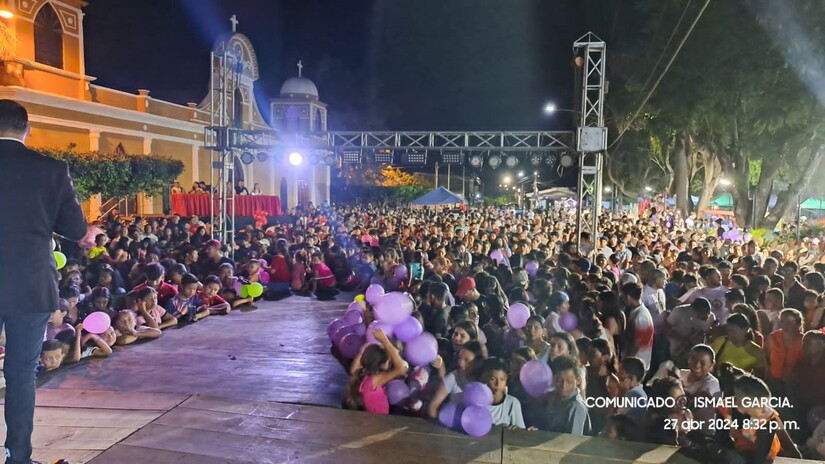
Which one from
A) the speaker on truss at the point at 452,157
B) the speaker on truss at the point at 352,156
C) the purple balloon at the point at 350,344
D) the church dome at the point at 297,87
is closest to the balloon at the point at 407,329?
the purple balloon at the point at 350,344

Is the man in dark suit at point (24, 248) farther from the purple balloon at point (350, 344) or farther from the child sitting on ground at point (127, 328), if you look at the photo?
the child sitting on ground at point (127, 328)

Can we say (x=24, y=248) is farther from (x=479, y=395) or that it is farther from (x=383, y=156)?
(x=383, y=156)

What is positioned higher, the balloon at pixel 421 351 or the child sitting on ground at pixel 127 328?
the balloon at pixel 421 351

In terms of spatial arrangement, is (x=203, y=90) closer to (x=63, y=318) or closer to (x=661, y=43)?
(x=661, y=43)

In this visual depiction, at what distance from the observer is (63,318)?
19.9 ft

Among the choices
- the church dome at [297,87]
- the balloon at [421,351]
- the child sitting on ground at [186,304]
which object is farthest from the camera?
the church dome at [297,87]

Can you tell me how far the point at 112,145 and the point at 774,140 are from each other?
2344 centimetres

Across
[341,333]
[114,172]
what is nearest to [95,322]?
[341,333]

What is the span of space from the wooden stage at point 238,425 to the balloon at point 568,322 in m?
1.33

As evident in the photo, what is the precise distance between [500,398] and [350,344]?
215 centimetres

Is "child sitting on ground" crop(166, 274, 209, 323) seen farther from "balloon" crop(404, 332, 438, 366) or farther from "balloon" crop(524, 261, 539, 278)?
"balloon" crop(524, 261, 539, 278)

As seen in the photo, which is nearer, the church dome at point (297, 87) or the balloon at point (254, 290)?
the balloon at point (254, 290)

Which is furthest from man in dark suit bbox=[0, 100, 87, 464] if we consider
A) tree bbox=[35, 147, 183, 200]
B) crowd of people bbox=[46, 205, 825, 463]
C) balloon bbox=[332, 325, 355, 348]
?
tree bbox=[35, 147, 183, 200]

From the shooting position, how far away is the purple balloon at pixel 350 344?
575cm
